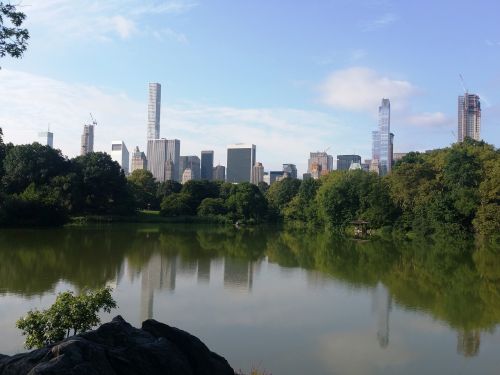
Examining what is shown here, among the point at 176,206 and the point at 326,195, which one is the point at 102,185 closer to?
the point at 176,206

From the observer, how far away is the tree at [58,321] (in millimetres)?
6066

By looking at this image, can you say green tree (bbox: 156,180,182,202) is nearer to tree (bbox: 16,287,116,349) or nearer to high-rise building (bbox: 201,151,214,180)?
tree (bbox: 16,287,116,349)

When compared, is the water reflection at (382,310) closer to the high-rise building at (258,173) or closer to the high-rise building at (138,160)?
the high-rise building at (138,160)

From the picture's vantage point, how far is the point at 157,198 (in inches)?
2233

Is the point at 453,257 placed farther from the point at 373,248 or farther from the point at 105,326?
the point at 105,326

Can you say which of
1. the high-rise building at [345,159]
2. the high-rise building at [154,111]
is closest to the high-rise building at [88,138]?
the high-rise building at [154,111]

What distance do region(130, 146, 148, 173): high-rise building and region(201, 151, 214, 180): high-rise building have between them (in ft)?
61.0

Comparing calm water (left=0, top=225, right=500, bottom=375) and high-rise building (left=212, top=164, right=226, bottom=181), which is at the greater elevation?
high-rise building (left=212, top=164, right=226, bottom=181)

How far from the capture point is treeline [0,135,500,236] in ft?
106

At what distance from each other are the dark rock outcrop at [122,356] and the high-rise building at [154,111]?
16242 centimetres

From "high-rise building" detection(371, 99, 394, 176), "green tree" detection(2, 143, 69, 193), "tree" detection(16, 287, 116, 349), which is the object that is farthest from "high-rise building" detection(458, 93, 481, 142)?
"tree" detection(16, 287, 116, 349)

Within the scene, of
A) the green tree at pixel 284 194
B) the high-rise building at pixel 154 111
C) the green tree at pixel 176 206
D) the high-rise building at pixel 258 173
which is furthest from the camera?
the high-rise building at pixel 154 111

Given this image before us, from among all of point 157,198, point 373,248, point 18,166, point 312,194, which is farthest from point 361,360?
point 157,198

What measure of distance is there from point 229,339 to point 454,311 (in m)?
6.15
